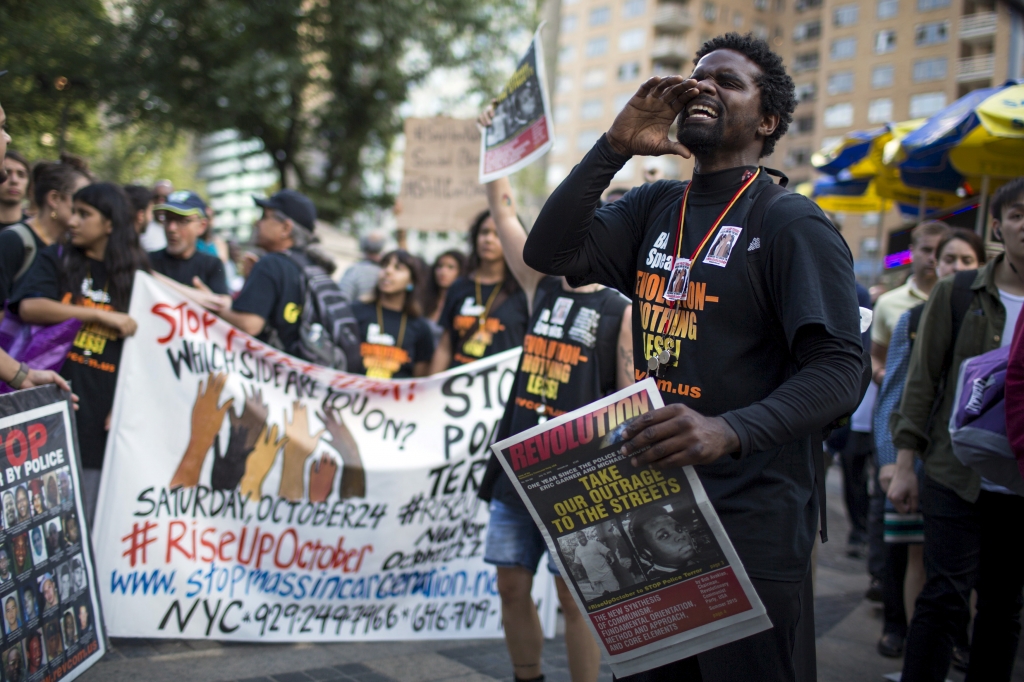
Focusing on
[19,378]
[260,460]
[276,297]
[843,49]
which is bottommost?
[260,460]

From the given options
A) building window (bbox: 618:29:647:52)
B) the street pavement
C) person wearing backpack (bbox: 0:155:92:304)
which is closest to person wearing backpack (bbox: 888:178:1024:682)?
the street pavement

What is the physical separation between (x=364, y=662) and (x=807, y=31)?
60885 millimetres

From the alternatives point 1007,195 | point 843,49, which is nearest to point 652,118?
point 1007,195

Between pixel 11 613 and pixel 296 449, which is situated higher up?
pixel 296 449

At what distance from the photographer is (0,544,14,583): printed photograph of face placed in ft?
8.66

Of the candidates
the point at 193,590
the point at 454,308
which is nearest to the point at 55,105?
the point at 454,308

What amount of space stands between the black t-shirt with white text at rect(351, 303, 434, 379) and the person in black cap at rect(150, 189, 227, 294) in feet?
3.50

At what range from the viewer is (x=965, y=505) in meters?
3.19

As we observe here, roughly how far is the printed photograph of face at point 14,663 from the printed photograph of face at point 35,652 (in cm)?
4

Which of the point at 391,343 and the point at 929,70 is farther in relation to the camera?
the point at 929,70

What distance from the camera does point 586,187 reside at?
1.99 m

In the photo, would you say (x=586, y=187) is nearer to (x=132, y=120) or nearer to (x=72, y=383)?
(x=72, y=383)

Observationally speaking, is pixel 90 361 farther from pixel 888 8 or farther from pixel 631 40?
pixel 631 40

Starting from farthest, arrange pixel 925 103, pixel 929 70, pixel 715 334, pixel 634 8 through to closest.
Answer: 1. pixel 634 8
2. pixel 925 103
3. pixel 929 70
4. pixel 715 334
